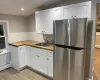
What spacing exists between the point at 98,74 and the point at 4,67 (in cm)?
319

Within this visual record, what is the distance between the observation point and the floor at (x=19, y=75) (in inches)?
106

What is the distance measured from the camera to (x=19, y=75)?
2859mm

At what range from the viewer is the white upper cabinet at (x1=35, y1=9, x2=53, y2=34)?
2708 mm

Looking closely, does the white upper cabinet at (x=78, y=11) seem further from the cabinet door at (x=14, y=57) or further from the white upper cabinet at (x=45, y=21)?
the cabinet door at (x=14, y=57)

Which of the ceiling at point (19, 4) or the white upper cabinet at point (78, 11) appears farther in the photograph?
the ceiling at point (19, 4)

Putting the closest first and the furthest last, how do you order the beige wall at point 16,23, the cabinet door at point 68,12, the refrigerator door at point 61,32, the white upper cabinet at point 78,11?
the refrigerator door at point 61,32, the white upper cabinet at point 78,11, the cabinet door at point 68,12, the beige wall at point 16,23

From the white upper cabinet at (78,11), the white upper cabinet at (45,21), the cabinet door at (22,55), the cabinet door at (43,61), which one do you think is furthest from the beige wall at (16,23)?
the white upper cabinet at (78,11)

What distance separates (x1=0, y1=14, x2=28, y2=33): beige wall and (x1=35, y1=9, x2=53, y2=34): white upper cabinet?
0.99 meters

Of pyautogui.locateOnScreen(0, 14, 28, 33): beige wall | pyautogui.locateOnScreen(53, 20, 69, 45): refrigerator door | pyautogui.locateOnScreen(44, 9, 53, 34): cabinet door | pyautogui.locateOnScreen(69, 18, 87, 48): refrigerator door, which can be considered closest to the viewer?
pyautogui.locateOnScreen(69, 18, 87, 48): refrigerator door

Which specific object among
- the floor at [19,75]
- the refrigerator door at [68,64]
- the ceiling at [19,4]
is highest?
the ceiling at [19,4]

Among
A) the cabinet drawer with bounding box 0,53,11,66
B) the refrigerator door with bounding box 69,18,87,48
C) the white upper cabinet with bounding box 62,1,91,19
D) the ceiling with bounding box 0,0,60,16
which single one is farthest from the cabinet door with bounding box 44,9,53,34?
the cabinet drawer with bounding box 0,53,11,66

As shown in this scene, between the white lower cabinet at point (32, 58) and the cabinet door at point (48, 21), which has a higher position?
the cabinet door at point (48, 21)

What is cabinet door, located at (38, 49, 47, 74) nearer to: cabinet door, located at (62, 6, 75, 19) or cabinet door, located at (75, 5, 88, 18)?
cabinet door, located at (62, 6, 75, 19)

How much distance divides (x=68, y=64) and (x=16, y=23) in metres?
2.67
